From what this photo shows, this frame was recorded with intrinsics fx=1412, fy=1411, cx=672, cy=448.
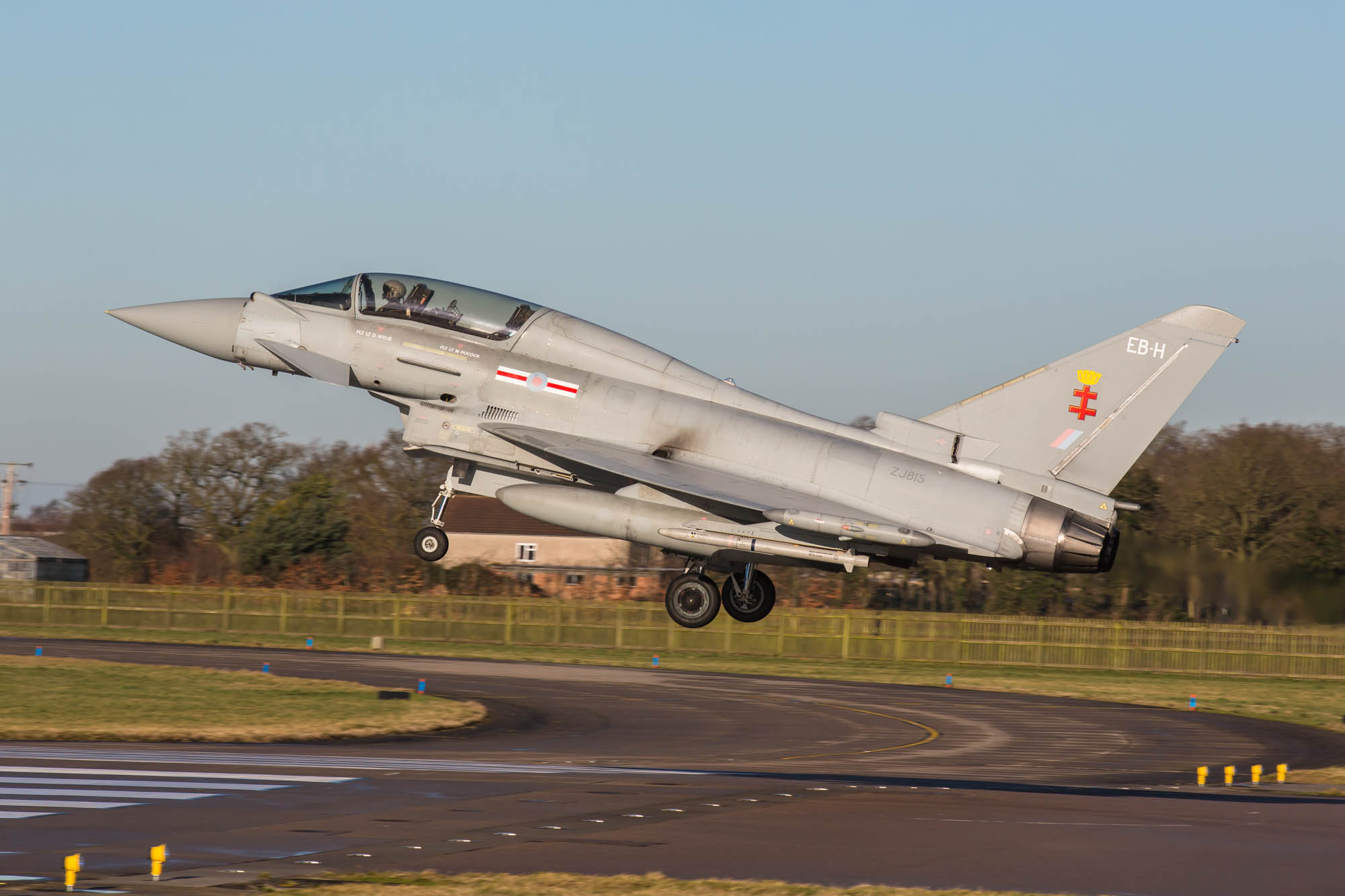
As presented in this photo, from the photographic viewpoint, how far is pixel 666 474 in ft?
65.5

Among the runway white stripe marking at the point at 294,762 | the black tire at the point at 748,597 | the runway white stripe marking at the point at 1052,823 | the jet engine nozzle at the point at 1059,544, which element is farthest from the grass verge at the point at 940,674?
the black tire at the point at 748,597

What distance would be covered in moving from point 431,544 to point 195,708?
16.5m

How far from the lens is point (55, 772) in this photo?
23500 millimetres

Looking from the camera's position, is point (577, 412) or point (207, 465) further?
point (207, 465)

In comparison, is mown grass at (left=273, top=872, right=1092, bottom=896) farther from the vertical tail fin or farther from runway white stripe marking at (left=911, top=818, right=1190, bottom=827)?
the vertical tail fin

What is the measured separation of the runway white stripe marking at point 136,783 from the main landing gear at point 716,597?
700 cm

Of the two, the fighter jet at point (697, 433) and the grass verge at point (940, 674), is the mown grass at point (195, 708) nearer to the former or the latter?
the fighter jet at point (697, 433)

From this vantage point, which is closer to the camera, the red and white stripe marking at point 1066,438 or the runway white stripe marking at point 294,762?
the red and white stripe marking at point 1066,438

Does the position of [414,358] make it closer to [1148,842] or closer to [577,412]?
[577,412]

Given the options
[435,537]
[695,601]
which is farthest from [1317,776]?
[435,537]

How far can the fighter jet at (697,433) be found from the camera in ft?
65.0

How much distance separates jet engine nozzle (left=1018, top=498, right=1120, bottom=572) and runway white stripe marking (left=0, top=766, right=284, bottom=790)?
1193 cm

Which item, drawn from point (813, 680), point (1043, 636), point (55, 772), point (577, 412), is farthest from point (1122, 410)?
point (1043, 636)

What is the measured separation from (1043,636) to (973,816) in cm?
3423
